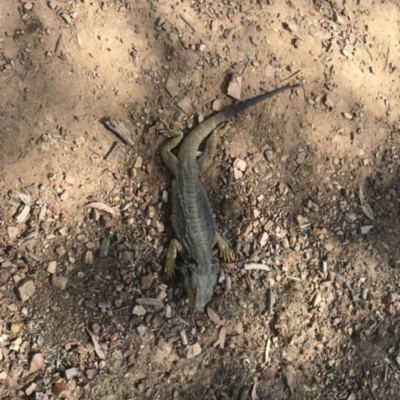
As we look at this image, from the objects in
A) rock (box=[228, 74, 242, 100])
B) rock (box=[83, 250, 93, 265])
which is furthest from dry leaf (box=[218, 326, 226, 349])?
rock (box=[228, 74, 242, 100])

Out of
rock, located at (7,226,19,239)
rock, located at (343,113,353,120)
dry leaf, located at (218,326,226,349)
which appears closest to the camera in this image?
rock, located at (7,226,19,239)

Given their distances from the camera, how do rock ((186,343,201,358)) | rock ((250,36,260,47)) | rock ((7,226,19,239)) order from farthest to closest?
rock ((250,36,260,47)), rock ((186,343,201,358)), rock ((7,226,19,239))

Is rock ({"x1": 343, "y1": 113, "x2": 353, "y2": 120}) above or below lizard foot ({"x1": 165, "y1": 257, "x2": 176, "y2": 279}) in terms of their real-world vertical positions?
above

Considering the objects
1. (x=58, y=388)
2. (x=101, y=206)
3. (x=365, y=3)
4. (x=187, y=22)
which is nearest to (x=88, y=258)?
(x=101, y=206)

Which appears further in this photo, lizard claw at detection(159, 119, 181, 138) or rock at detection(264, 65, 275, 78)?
rock at detection(264, 65, 275, 78)

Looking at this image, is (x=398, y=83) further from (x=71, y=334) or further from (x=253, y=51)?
(x=71, y=334)

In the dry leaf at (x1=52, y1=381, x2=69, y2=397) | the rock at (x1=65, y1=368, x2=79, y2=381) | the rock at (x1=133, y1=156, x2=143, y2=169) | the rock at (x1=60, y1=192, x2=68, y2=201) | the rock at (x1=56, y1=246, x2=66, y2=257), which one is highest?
the rock at (x1=60, y1=192, x2=68, y2=201)

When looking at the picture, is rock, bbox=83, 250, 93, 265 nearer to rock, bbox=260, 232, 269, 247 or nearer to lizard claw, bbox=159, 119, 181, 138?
lizard claw, bbox=159, 119, 181, 138
